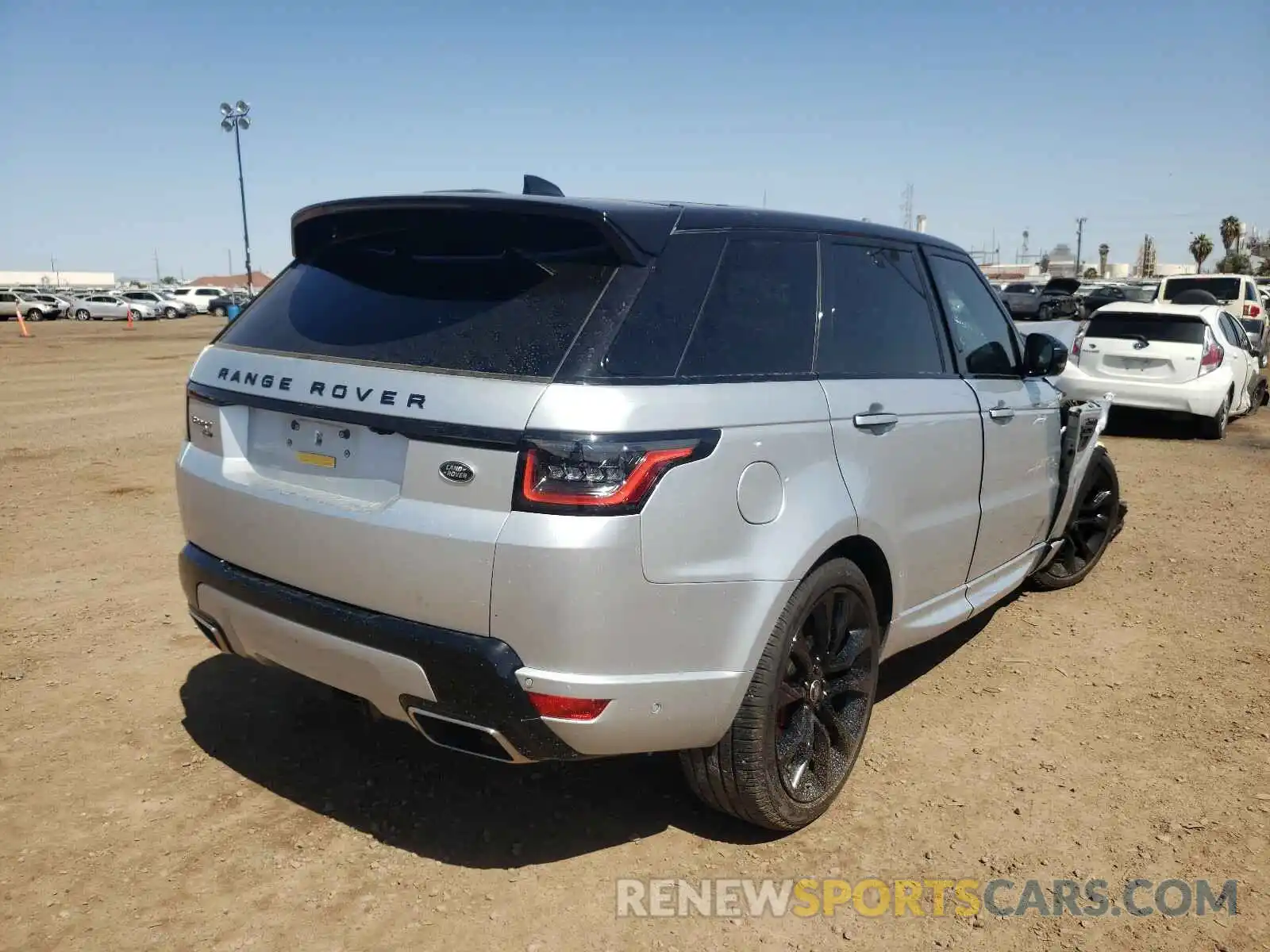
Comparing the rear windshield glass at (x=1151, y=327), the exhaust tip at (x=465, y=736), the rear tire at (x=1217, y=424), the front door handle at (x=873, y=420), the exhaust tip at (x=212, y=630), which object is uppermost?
the front door handle at (x=873, y=420)

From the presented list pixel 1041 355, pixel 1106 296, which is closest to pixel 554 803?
pixel 1041 355

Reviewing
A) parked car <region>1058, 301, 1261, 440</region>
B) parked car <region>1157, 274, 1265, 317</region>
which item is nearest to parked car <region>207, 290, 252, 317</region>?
parked car <region>1058, 301, 1261, 440</region>

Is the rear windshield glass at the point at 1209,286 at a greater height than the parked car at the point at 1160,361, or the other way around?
the rear windshield glass at the point at 1209,286

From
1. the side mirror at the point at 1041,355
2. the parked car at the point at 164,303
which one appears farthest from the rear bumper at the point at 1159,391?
the parked car at the point at 164,303

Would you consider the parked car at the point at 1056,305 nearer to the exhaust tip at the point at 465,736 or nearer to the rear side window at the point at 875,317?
the rear side window at the point at 875,317

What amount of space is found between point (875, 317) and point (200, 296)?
65.9m

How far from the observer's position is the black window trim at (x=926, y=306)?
10.6 ft

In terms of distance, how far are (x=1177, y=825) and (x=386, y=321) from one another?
9.78ft

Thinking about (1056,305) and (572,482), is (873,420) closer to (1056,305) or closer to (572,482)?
(572,482)

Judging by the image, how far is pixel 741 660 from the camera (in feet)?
8.95

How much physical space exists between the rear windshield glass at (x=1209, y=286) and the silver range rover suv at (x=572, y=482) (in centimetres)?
1836

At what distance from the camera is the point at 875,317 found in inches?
139

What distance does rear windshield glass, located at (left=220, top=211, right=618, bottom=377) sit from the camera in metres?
2.59

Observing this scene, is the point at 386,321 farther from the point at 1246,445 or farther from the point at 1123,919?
the point at 1246,445
